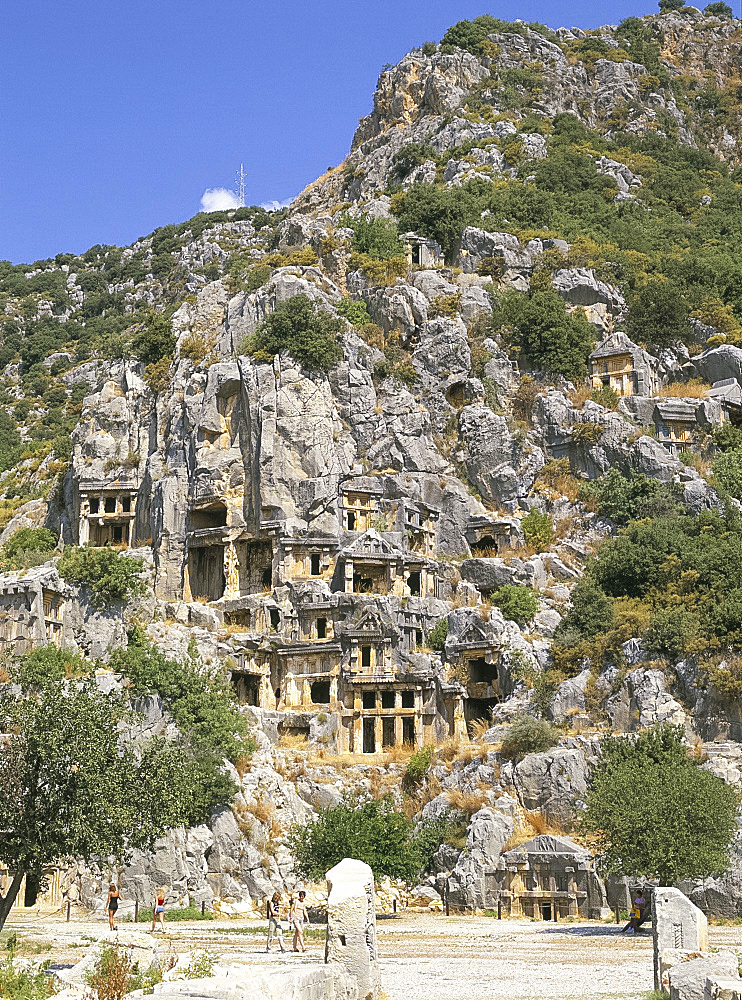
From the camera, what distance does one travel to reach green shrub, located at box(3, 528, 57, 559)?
7556cm

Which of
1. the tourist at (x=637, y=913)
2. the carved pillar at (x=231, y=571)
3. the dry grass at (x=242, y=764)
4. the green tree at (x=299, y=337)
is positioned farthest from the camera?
the green tree at (x=299, y=337)

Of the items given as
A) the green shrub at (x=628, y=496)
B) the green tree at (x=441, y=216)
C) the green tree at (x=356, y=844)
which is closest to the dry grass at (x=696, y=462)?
the green shrub at (x=628, y=496)

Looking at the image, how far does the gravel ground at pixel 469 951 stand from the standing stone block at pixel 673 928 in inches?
72.0

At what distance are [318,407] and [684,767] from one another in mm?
37279

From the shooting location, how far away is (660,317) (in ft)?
282

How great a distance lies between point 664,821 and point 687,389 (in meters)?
47.4

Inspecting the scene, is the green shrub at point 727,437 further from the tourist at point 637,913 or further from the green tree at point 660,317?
the tourist at point 637,913

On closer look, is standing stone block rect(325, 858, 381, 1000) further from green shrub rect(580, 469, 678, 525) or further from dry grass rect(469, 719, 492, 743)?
green shrub rect(580, 469, 678, 525)

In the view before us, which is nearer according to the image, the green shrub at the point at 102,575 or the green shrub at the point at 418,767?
the green shrub at the point at 418,767

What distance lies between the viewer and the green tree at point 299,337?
76.2 meters

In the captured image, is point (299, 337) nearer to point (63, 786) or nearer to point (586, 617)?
point (586, 617)

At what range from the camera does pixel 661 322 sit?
85812 millimetres

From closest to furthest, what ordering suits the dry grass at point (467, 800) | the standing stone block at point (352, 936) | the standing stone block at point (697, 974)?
the standing stone block at point (697, 974) → the standing stone block at point (352, 936) → the dry grass at point (467, 800)

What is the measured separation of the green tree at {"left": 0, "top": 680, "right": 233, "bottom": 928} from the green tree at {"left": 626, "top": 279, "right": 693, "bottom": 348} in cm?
6344
